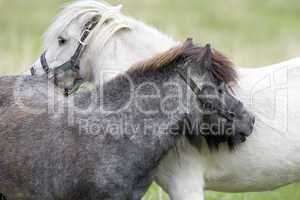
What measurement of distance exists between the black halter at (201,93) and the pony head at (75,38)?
814 millimetres

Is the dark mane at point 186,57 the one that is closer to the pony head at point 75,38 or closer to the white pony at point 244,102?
the white pony at point 244,102

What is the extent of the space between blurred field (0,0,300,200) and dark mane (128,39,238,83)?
627 centimetres

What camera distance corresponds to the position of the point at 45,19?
17.4 metres

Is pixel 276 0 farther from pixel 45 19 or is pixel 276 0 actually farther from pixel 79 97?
pixel 79 97

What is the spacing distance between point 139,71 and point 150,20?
11.1 meters

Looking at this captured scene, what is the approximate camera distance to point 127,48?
5980 millimetres

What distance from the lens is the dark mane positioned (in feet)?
17.9

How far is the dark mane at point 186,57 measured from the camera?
17.9 feet

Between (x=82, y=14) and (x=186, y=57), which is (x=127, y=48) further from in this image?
(x=186, y=57)

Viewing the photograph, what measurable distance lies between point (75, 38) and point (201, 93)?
1238 mm

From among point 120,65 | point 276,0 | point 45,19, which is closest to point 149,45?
point 120,65

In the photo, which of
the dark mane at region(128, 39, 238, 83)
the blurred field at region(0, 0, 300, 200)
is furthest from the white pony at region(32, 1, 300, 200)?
the blurred field at region(0, 0, 300, 200)

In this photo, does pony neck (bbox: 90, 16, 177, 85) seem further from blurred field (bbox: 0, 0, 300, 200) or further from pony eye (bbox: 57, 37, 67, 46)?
blurred field (bbox: 0, 0, 300, 200)

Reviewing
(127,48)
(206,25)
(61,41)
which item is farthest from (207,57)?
(206,25)
